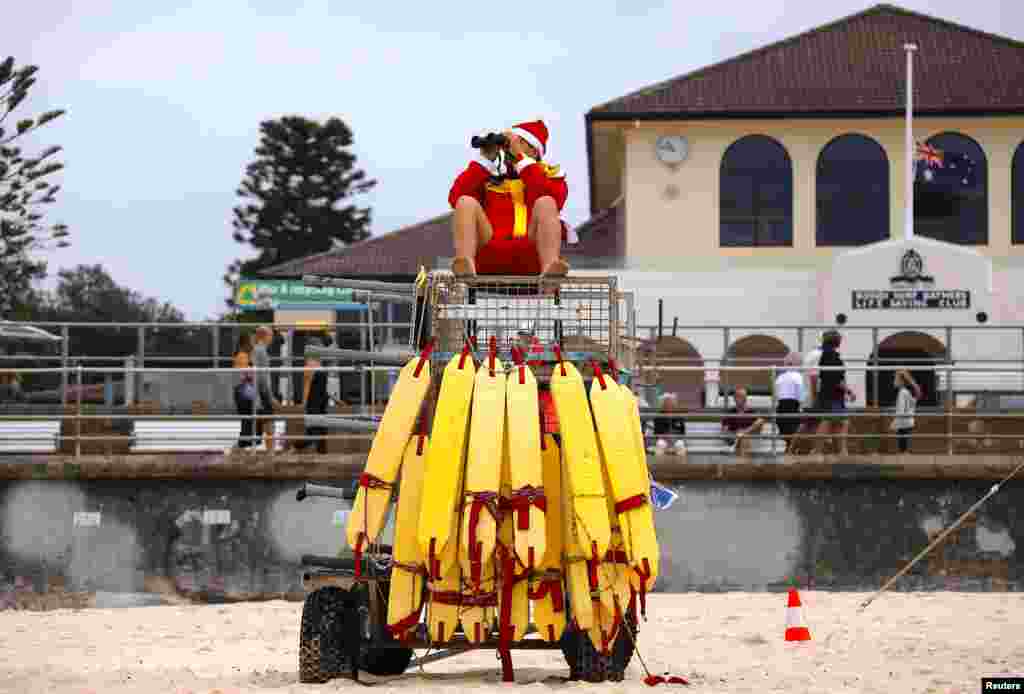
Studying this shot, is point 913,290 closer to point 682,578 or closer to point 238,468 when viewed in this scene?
point 682,578

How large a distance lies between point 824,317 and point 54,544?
1375cm

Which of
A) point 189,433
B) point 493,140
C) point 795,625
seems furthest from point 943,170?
point 493,140

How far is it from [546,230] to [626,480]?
166 cm

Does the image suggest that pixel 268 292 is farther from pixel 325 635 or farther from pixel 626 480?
pixel 626 480

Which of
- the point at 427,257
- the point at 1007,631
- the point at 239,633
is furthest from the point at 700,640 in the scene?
the point at 427,257

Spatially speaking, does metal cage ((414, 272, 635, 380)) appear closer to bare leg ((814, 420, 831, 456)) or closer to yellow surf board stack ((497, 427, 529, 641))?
yellow surf board stack ((497, 427, 529, 641))

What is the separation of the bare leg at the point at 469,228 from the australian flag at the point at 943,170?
23069 mm

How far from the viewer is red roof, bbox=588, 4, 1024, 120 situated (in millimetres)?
Result: 32031

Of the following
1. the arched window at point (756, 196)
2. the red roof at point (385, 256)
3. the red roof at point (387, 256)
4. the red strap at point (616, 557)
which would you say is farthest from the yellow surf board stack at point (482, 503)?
the red roof at point (385, 256)

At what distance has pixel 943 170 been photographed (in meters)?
32.0

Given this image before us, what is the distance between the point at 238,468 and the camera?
708 inches

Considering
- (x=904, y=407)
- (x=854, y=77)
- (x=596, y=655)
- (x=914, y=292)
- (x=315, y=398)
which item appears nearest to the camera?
(x=596, y=655)

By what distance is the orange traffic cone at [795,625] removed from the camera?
12977 millimetres

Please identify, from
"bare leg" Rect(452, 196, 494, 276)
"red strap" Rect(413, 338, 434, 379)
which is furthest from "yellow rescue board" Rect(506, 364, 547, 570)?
"bare leg" Rect(452, 196, 494, 276)
